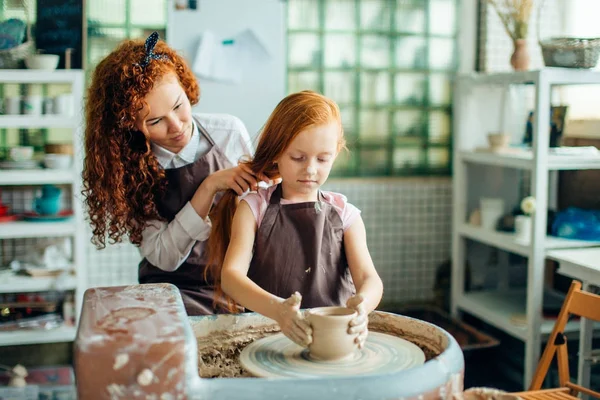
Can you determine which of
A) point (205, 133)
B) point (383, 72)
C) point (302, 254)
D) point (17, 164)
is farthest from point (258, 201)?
point (383, 72)

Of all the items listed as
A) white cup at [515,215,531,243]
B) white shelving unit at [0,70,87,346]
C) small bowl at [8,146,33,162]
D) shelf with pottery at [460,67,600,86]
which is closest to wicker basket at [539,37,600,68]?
shelf with pottery at [460,67,600,86]

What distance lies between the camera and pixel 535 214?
338 cm

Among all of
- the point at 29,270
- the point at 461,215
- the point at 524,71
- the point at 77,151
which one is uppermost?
the point at 524,71

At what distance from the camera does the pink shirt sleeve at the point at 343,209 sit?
1929 mm

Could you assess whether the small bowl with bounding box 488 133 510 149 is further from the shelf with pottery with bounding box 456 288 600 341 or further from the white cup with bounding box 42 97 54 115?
the white cup with bounding box 42 97 54 115

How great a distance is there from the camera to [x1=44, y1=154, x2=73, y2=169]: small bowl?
3.66m

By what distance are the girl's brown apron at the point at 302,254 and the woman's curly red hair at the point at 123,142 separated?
19.6 inches

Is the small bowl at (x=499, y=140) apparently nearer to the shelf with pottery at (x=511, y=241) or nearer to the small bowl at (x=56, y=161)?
the shelf with pottery at (x=511, y=241)

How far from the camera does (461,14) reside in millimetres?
4520

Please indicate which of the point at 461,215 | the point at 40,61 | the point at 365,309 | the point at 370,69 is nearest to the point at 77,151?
the point at 40,61

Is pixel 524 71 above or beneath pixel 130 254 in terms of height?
above

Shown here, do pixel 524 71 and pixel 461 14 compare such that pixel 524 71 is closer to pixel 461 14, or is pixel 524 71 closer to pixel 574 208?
pixel 574 208

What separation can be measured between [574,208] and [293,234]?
2.31m

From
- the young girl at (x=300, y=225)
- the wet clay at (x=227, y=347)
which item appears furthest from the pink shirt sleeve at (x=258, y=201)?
the wet clay at (x=227, y=347)
